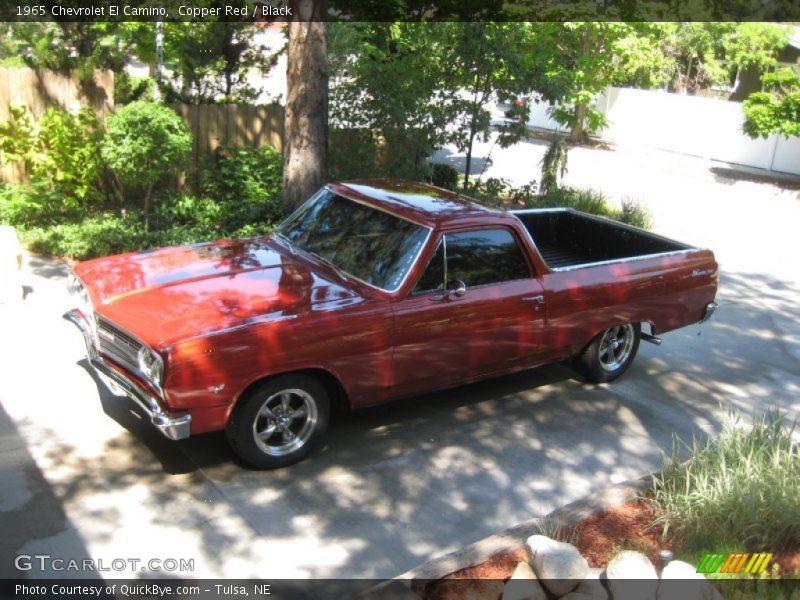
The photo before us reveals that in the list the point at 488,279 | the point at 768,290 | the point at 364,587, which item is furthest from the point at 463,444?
the point at 768,290

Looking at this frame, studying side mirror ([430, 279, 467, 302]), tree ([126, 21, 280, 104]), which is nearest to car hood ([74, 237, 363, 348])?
side mirror ([430, 279, 467, 302])

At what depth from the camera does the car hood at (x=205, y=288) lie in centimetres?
497

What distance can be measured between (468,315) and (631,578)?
2427mm

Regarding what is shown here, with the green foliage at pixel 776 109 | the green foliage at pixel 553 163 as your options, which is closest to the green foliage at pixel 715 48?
the green foliage at pixel 776 109

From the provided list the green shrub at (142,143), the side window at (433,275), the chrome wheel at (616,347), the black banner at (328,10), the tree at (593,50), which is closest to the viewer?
the side window at (433,275)

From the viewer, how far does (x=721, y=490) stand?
4.60 m

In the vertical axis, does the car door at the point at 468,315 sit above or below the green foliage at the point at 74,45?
below

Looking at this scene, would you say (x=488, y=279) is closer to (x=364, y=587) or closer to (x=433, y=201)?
(x=433, y=201)

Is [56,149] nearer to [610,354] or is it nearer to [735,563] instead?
[610,354]

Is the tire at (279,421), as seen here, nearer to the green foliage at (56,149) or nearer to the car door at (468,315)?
the car door at (468,315)

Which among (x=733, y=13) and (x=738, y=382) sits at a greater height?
(x=733, y=13)

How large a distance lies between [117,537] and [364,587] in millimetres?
1385

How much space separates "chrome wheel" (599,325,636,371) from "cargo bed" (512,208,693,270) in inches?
35.3

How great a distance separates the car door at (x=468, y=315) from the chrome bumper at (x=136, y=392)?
1544mm
